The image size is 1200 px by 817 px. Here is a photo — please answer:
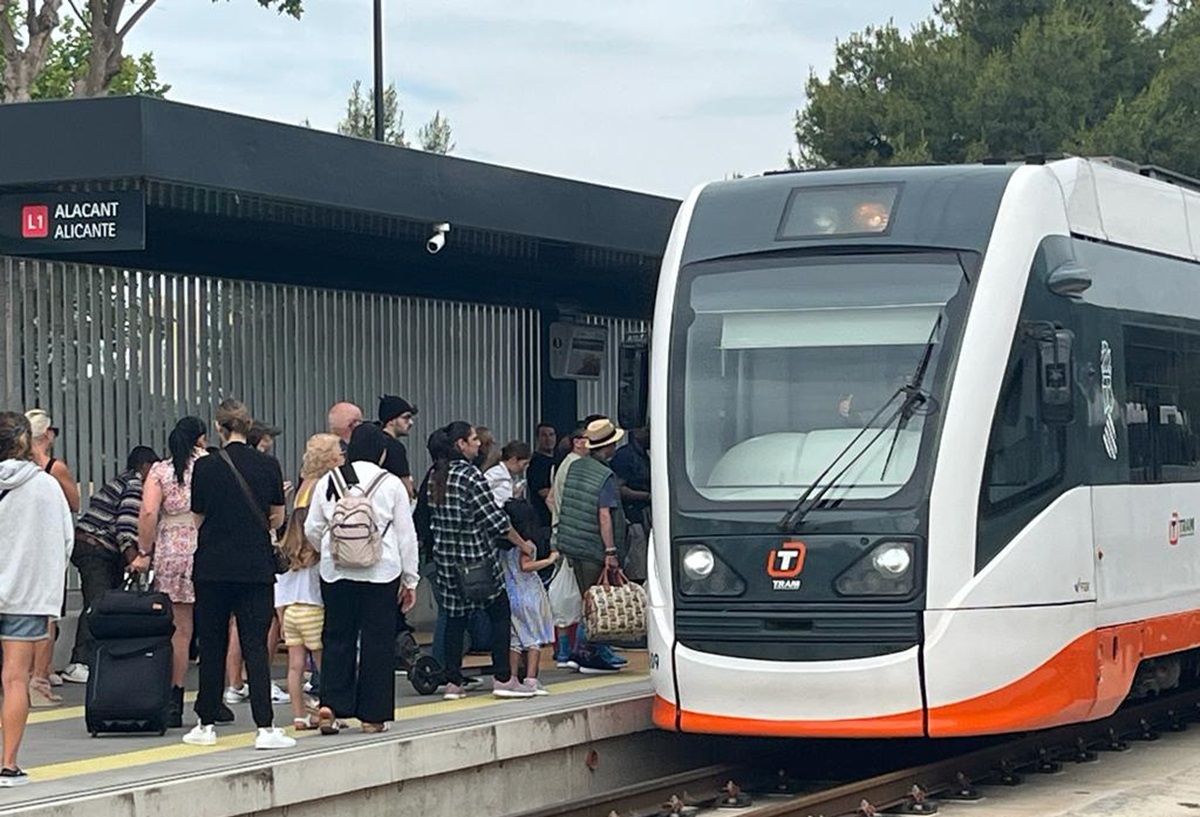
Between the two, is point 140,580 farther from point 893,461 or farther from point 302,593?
point 893,461

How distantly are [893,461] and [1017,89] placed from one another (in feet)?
111

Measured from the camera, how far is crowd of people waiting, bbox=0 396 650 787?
31.6ft

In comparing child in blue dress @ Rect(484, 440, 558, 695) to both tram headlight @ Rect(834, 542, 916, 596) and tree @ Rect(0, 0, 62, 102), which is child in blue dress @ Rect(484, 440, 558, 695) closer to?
tram headlight @ Rect(834, 542, 916, 596)

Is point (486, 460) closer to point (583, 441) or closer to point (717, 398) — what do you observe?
point (583, 441)

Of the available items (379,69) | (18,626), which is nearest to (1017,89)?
(379,69)

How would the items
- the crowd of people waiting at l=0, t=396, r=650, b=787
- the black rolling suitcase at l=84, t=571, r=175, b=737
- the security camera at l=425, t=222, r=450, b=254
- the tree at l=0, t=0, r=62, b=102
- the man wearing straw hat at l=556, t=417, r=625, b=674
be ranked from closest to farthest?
the crowd of people waiting at l=0, t=396, r=650, b=787 < the black rolling suitcase at l=84, t=571, r=175, b=737 < the man wearing straw hat at l=556, t=417, r=625, b=674 < the security camera at l=425, t=222, r=450, b=254 < the tree at l=0, t=0, r=62, b=102

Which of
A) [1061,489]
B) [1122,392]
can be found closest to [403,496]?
[1061,489]

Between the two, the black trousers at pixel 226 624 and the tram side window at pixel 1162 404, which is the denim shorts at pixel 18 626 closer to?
the black trousers at pixel 226 624

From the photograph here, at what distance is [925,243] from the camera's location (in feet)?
37.4

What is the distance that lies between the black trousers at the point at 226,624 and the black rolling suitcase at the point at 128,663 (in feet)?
1.34

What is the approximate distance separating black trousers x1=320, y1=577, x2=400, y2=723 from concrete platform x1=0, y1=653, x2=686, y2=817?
0.52ft

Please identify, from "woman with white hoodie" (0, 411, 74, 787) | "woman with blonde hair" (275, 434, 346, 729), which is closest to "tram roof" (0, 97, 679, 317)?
"woman with blonde hair" (275, 434, 346, 729)

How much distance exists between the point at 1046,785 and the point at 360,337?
7.74 meters

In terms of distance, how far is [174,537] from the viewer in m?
11.8
